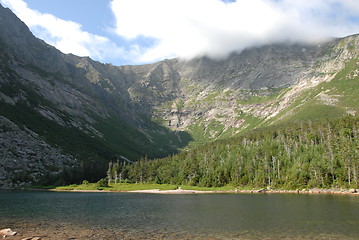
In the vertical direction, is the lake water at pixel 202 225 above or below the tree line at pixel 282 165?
below

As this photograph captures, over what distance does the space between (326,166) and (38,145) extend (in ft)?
614

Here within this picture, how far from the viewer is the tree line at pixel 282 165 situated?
12375cm

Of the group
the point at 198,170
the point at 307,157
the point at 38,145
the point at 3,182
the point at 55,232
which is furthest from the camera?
the point at 38,145

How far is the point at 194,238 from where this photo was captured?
121 feet

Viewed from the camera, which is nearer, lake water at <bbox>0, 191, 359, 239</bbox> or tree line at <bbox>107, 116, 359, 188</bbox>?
lake water at <bbox>0, 191, 359, 239</bbox>

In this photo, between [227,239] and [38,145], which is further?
[38,145]

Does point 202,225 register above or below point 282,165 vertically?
below

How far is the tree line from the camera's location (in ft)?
406

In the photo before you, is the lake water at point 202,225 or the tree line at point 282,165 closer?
the lake water at point 202,225

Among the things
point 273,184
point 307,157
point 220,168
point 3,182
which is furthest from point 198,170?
point 3,182

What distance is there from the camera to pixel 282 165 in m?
148

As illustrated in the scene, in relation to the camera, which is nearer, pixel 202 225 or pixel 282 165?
pixel 202 225

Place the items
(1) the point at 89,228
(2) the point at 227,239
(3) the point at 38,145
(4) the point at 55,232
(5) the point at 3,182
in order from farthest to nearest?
(3) the point at 38,145
(5) the point at 3,182
(1) the point at 89,228
(4) the point at 55,232
(2) the point at 227,239

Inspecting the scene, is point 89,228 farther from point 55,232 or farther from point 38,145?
point 38,145
